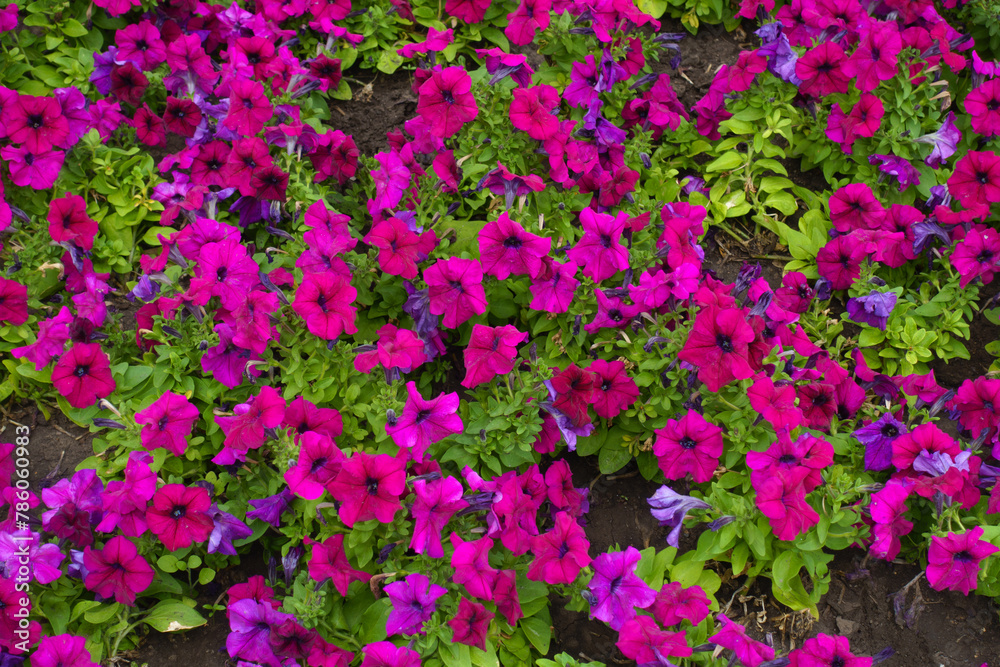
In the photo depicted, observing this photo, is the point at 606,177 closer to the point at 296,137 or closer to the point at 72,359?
the point at 296,137

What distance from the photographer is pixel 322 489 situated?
252cm

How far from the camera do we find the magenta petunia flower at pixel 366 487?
247 centimetres

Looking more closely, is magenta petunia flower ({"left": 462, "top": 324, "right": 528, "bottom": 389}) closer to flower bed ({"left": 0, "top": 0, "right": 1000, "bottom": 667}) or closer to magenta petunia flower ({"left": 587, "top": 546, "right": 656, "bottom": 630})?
flower bed ({"left": 0, "top": 0, "right": 1000, "bottom": 667})

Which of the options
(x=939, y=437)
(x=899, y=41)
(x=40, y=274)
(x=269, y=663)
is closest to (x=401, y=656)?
(x=269, y=663)

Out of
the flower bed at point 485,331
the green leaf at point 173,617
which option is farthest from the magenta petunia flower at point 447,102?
the green leaf at point 173,617

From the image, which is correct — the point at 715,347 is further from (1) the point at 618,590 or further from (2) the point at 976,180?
(2) the point at 976,180

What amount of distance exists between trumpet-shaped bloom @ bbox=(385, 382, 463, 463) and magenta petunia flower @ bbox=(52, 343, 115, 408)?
3.95 ft

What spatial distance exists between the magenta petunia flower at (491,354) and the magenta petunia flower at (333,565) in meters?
0.76

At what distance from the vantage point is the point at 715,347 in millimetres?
2760

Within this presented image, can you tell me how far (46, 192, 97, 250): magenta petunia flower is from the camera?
3.30 metres

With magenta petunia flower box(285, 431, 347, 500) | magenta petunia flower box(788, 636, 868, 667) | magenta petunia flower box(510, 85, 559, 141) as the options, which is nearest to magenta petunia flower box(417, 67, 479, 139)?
magenta petunia flower box(510, 85, 559, 141)

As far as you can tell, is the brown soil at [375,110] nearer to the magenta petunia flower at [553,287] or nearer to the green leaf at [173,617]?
the magenta petunia flower at [553,287]

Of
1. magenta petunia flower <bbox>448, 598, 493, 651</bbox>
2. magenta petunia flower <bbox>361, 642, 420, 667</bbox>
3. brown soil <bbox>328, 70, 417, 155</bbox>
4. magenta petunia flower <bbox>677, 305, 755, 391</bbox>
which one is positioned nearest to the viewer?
magenta petunia flower <bbox>361, 642, 420, 667</bbox>

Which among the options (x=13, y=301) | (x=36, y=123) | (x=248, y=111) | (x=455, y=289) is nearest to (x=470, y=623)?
(x=455, y=289)
